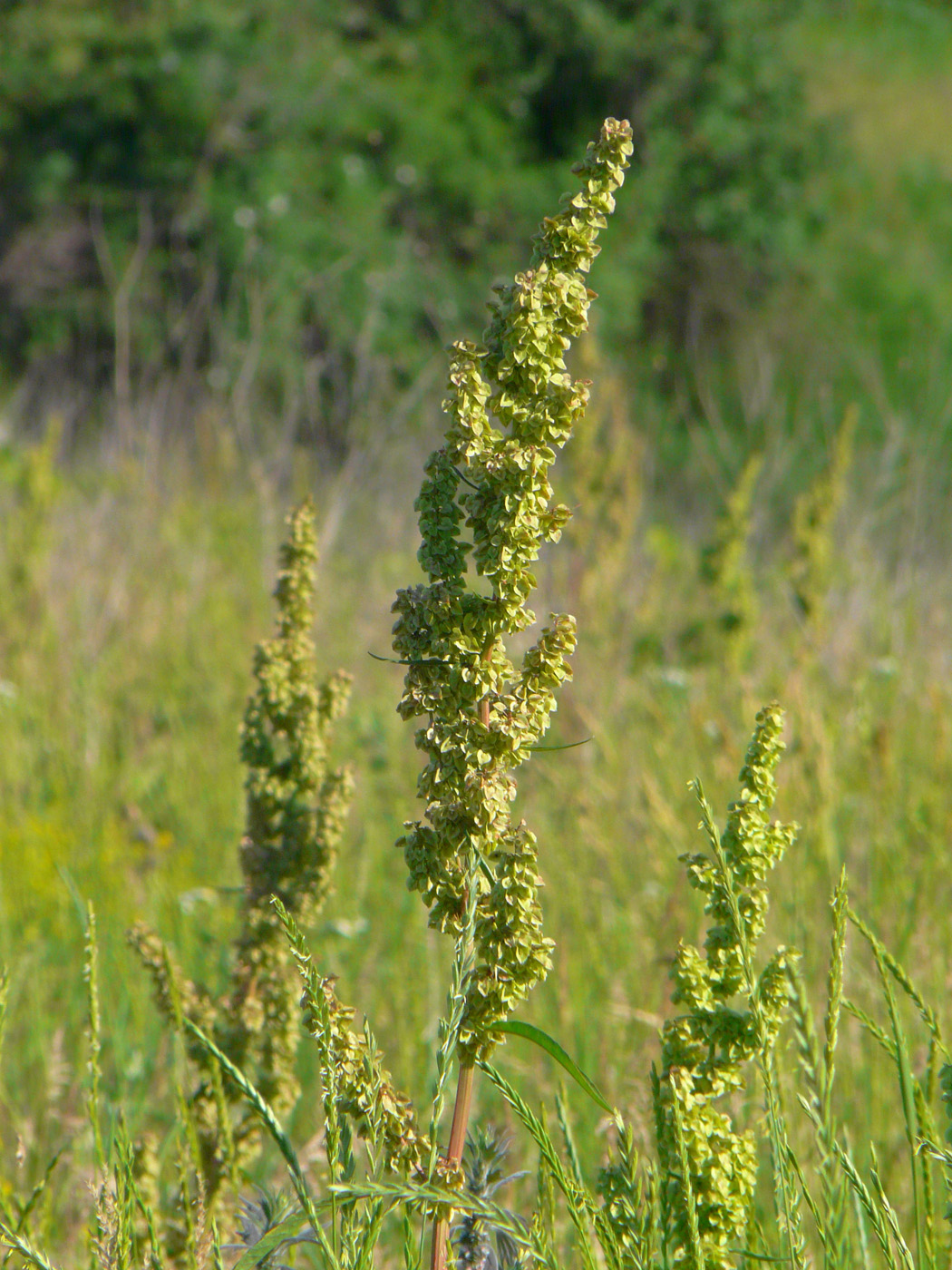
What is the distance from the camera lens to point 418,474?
540 cm

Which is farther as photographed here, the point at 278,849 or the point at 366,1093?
the point at 278,849

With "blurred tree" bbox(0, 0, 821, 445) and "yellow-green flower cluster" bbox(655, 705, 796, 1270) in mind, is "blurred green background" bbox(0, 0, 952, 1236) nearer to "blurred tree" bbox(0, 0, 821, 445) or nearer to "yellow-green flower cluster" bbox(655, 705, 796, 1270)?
"blurred tree" bbox(0, 0, 821, 445)

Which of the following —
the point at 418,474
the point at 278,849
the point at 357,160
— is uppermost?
the point at 357,160

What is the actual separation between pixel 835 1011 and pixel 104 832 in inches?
111

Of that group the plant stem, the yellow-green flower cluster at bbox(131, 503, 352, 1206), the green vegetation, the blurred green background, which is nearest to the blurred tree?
the blurred green background

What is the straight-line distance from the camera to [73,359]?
42.2 feet

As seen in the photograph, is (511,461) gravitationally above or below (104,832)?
above

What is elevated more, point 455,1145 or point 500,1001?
point 500,1001

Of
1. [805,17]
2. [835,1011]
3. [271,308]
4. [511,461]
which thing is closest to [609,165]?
[511,461]

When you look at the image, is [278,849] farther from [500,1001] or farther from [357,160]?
[357,160]

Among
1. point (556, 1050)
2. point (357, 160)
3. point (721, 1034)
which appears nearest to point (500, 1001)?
point (556, 1050)

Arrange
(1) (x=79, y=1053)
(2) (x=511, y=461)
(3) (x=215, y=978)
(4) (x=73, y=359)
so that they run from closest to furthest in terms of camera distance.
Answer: (2) (x=511, y=461), (1) (x=79, y=1053), (3) (x=215, y=978), (4) (x=73, y=359)

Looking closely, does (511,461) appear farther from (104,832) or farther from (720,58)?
(720,58)

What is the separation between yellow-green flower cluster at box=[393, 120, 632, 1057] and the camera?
97 centimetres
